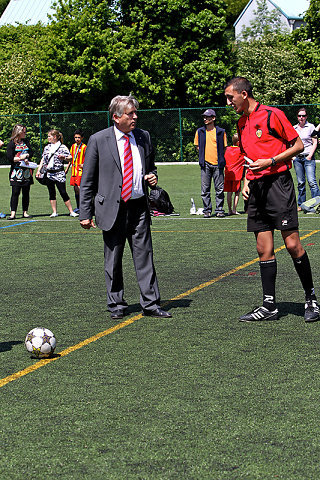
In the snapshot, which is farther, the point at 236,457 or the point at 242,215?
the point at 242,215

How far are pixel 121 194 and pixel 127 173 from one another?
0.21m

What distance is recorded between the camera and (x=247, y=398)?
5172 mm

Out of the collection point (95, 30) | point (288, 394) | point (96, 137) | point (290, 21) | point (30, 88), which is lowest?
point (288, 394)

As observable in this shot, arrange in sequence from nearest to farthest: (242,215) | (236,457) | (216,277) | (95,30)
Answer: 1. (236,457)
2. (216,277)
3. (242,215)
4. (95,30)

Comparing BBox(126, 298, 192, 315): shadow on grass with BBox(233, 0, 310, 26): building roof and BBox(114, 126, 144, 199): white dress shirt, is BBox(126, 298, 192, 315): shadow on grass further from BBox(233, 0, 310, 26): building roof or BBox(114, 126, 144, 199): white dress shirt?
BBox(233, 0, 310, 26): building roof

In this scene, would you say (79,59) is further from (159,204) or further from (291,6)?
(291,6)

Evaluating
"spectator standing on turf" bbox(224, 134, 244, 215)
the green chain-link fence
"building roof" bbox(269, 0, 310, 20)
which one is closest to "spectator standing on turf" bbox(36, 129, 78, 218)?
"spectator standing on turf" bbox(224, 134, 244, 215)

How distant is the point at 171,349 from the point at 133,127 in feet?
7.22

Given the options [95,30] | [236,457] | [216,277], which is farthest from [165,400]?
[95,30]

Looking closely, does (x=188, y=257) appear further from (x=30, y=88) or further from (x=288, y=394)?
(x=30, y=88)

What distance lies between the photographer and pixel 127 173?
7578 millimetres

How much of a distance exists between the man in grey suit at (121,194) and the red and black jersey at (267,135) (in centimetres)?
98

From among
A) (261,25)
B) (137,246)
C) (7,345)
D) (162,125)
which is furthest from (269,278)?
(261,25)

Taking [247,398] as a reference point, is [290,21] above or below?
above
